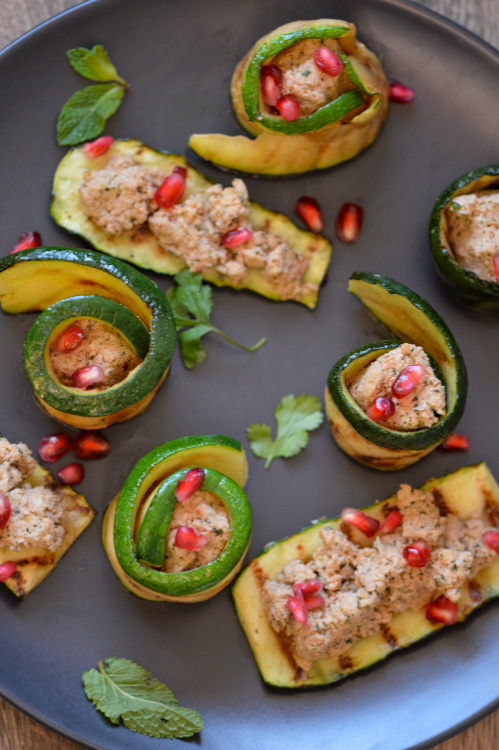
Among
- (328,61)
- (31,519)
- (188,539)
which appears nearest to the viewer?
(188,539)

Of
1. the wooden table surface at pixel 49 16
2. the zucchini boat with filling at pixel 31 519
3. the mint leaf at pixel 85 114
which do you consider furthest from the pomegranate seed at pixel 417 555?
the mint leaf at pixel 85 114

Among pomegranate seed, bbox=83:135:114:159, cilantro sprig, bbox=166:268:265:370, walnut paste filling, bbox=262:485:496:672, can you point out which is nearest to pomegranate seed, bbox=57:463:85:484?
cilantro sprig, bbox=166:268:265:370

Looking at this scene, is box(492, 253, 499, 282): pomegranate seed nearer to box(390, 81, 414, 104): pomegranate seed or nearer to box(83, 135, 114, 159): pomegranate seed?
box(390, 81, 414, 104): pomegranate seed

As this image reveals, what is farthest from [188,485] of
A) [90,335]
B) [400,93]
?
[400,93]

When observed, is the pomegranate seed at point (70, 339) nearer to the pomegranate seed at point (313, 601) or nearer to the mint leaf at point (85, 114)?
the mint leaf at point (85, 114)

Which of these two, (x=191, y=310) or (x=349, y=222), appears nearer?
(x=191, y=310)

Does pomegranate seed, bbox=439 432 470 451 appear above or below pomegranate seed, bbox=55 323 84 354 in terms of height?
below

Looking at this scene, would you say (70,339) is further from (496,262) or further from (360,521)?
(496,262)

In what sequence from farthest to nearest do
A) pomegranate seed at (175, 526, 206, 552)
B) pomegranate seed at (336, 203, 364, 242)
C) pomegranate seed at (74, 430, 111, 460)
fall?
pomegranate seed at (336, 203, 364, 242) < pomegranate seed at (74, 430, 111, 460) < pomegranate seed at (175, 526, 206, 552)
